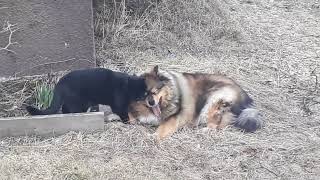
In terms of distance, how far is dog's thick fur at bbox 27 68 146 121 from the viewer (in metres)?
4.67

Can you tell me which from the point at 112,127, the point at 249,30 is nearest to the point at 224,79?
the point at 112,127

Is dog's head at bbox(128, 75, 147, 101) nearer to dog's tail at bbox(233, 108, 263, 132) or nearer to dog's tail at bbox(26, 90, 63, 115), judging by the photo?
dog's tail at bbox(26, 90, 63, 115)

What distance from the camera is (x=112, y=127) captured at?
471 centimetres

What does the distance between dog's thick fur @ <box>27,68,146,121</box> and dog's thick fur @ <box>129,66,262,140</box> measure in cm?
10

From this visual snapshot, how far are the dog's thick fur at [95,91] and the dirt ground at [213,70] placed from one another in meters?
0.27

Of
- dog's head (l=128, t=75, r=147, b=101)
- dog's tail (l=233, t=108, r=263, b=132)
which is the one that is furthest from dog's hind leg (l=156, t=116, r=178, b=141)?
dog's tail (l=233, t=108, r=263, b=132)

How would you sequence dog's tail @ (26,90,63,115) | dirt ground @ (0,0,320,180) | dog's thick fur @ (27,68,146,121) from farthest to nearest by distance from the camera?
1. dog's thick fur @ (27,68,146,121)
2. dog's tail @ (26,90,63,115)
3. dirt ground @ (0,0,320,180)

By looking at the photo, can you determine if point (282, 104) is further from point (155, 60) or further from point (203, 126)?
point (155, 60)

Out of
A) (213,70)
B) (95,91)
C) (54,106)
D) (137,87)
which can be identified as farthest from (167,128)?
(213,70)

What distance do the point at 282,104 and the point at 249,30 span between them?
7.88ft

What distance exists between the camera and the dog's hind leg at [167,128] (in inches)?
184

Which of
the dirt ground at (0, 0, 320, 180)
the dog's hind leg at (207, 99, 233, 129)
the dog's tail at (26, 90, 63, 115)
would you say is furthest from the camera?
the dog's hind leg at (207, 99, 233, 129)

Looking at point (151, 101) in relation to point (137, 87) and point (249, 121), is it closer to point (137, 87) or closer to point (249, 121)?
point (137, 87)

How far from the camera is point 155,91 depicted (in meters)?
4.83
